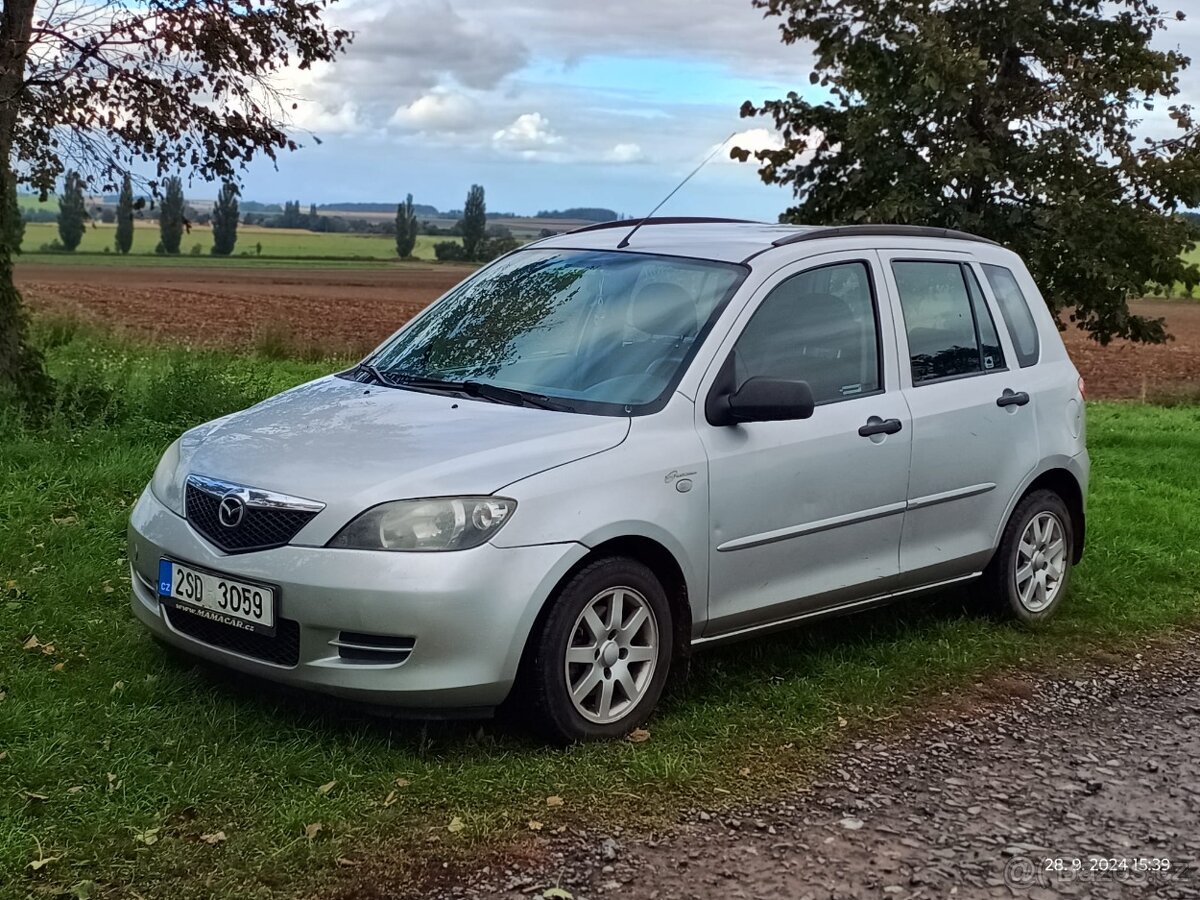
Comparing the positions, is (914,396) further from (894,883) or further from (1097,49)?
(1097,49)

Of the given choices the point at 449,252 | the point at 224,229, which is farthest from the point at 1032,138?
the point at 224,229

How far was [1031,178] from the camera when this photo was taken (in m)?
12.7

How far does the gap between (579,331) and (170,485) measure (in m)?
1.72

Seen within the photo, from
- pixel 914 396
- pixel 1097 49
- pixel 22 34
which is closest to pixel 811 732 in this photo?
pixel 914 396

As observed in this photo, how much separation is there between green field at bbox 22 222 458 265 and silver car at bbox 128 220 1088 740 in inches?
3509

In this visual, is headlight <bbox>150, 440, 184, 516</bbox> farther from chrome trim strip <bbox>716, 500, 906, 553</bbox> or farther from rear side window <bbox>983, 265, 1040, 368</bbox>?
rear side window <bbox>983, 265, 1040, 368</bbox>

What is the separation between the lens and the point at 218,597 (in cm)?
451

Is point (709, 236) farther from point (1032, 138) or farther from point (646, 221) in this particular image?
point (1032, 138)

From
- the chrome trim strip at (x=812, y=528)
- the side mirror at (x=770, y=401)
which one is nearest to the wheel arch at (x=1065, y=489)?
the chrome trim strip at (x=812, y=528)

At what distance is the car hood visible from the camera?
434 centimetres

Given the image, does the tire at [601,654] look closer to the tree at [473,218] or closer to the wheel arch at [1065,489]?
the wheel arch at [1065,489]

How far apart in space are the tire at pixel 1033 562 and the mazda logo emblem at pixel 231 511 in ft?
12.2

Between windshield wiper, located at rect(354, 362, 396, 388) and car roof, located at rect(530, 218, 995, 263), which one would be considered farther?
car roof, located at rect(530, 218, 995, 263)

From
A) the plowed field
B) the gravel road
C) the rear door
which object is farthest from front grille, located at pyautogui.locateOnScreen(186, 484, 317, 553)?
the plowed field
